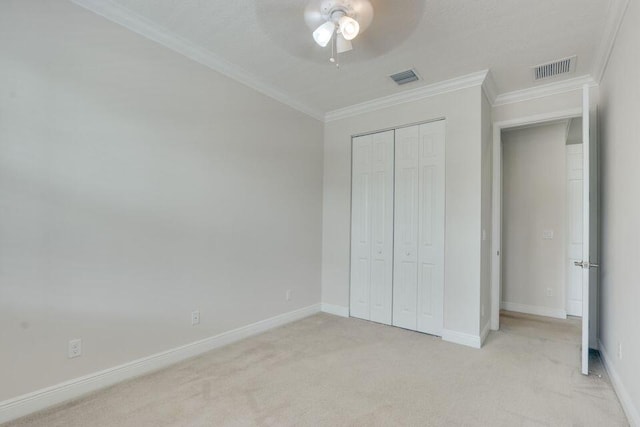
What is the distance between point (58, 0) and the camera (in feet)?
6.86

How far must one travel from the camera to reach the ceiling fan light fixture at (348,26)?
186cm

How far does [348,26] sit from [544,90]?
2.68m

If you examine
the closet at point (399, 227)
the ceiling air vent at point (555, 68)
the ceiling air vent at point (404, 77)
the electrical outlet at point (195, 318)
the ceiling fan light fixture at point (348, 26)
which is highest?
the ceiling air vent at point (404, 77)

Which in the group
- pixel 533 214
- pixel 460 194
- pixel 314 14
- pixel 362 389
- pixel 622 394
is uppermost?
pixel 314 14

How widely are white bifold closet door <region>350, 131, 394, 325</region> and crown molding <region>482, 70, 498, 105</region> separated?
107 cm

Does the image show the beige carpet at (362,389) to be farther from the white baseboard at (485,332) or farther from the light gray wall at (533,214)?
the light gray wall at (533,214)

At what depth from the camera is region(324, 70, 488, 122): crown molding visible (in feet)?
10.5

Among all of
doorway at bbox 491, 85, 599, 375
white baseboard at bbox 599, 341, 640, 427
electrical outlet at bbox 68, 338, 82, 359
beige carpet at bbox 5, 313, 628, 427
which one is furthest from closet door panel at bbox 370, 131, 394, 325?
electrical outlet at bbox 68, 338, 82, 359

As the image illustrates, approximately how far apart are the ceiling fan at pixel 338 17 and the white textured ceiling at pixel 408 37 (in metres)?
0.28

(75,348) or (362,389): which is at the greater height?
(75,348)

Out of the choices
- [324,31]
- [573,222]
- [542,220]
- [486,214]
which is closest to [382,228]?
[486,214]

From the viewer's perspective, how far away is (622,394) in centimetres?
212

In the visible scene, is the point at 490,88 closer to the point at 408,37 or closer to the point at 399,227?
the point at 408,37

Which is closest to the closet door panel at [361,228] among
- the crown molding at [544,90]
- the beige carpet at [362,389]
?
the beige carpet at [362,389]
